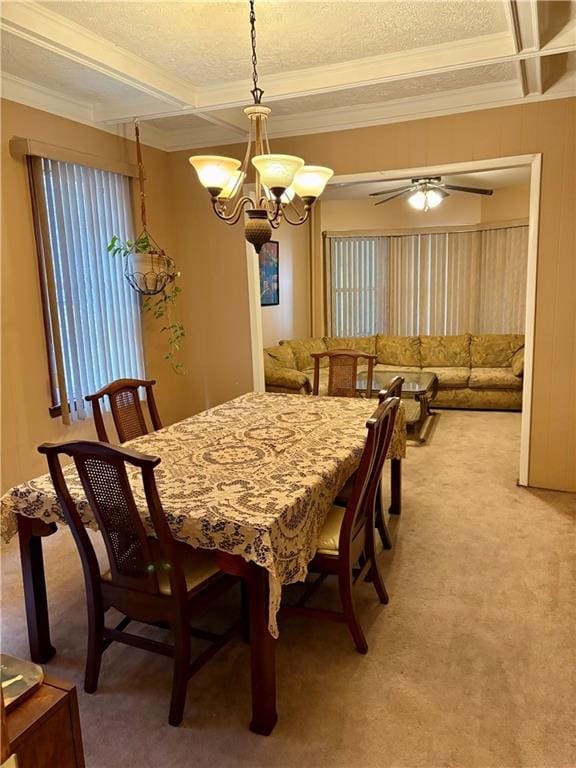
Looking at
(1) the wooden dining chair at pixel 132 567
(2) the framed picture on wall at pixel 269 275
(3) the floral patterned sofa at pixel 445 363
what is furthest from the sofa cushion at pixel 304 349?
(1) the wooden dining chair at pixel 132 567

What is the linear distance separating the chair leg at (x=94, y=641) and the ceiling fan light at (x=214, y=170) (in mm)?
1721

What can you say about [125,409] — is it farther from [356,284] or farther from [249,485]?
[356,284]

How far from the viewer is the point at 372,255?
7.72 metres

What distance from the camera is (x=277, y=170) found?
2.17 meters

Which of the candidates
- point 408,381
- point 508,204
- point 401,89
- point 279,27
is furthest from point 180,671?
point 508,204

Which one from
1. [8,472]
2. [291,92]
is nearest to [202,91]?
[291,92]

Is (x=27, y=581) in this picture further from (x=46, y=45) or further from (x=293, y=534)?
(x=46, y=45)

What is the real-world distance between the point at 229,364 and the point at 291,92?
7.09ft

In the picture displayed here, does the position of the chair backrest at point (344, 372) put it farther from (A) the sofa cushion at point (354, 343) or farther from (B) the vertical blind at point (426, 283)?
(B) the vertical blind at point (426, 283)

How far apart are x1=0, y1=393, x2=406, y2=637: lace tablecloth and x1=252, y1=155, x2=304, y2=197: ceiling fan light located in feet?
3.68

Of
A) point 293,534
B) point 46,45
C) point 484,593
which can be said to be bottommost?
point 484,593

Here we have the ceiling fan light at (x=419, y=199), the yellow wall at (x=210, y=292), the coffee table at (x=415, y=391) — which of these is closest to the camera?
the yellow wall at (x=210, y=292)

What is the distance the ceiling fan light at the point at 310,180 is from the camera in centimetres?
247

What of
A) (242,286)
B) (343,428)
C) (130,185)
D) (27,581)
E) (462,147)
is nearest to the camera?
(27,581)
